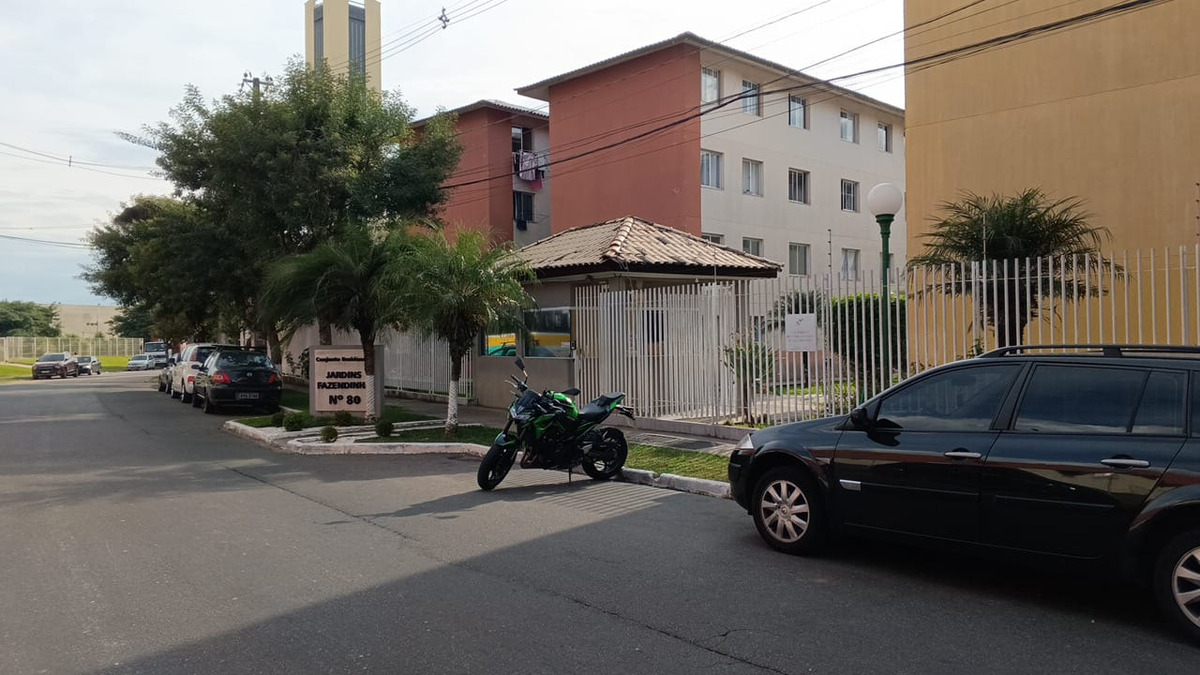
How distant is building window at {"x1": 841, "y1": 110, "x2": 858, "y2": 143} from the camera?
31812 mm

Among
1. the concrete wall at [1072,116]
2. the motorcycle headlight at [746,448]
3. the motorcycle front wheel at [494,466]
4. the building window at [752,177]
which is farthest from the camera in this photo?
the building window at [752,177]

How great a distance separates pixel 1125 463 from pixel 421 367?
18.8 m

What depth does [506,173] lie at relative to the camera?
34.4m

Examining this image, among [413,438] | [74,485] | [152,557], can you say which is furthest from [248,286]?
[152,557]

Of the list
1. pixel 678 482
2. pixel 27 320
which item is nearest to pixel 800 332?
pixel 678 482

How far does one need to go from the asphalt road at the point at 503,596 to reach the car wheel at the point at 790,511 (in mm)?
142

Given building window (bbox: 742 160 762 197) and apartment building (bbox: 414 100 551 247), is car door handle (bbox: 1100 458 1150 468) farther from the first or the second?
apartment building (bbox: 414 100 551 247)

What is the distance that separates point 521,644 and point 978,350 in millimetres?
7891

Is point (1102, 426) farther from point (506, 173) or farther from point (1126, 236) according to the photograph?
point (506, 173)

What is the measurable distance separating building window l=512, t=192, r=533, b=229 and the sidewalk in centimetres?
1660

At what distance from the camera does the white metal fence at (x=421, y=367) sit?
65.3 ft

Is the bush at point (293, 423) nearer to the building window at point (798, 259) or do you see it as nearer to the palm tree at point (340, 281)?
the palm tree at point (340, 281)

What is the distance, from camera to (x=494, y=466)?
952 cm

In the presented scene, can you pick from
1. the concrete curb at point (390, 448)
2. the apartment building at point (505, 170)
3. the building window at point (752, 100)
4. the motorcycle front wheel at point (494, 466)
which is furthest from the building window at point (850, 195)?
the motorcycle front wheel at point (494, 466)
